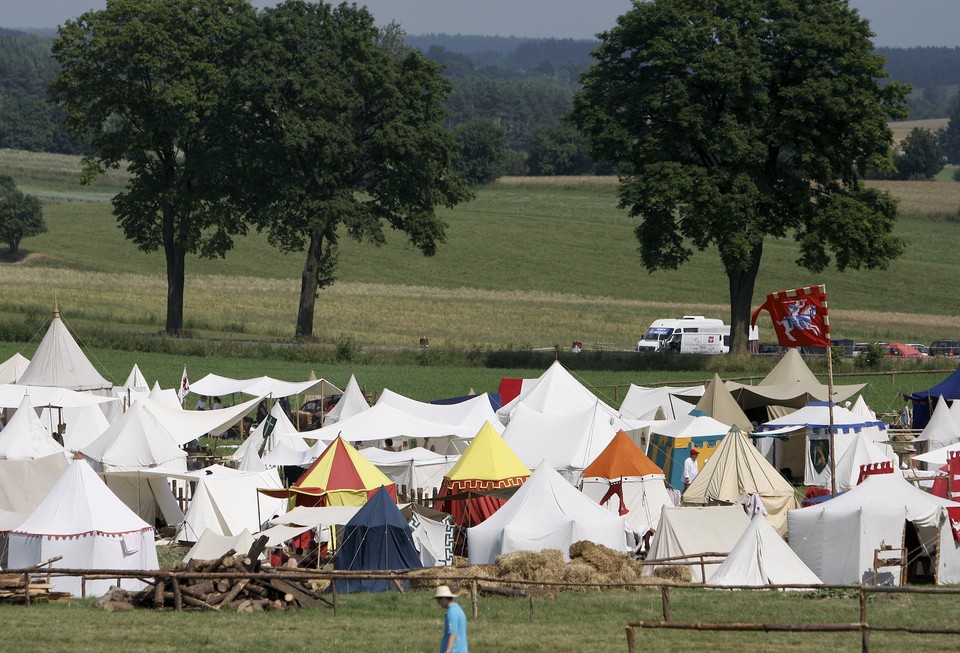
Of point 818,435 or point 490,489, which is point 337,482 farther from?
point 818,435

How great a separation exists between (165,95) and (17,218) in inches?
1680

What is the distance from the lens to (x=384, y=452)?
29688 mm

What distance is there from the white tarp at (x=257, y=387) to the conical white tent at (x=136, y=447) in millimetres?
10526

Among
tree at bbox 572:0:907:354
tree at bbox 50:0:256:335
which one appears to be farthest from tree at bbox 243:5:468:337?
tree at bbox 572:0:907:354

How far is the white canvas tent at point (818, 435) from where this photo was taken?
3269 centimetres

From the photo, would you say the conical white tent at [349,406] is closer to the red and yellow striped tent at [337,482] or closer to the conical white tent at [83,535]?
the red and yellow striped tent at [337,482]

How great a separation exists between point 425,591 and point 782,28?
34006 millimetres

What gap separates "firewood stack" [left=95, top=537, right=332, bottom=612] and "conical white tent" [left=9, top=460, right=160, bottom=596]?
1.86 metres

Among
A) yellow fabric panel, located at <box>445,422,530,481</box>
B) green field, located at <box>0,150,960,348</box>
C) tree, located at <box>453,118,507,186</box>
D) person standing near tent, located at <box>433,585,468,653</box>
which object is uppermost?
tree, located at <box>453,118,507,186</box>

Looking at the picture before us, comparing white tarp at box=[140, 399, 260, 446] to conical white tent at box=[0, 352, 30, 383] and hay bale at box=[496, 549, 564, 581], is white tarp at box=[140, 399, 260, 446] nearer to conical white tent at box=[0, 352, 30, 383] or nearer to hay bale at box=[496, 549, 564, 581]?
conical white tent at box=[0, 352, 30, 383]

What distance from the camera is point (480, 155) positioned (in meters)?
141

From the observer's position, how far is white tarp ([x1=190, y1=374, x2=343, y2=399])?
40.8 m

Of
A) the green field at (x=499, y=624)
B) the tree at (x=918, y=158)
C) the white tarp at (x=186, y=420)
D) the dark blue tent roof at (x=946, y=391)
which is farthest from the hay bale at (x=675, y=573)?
the tree at (x=918, y=158)

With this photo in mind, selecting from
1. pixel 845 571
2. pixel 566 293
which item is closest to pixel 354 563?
pixel 845 571
